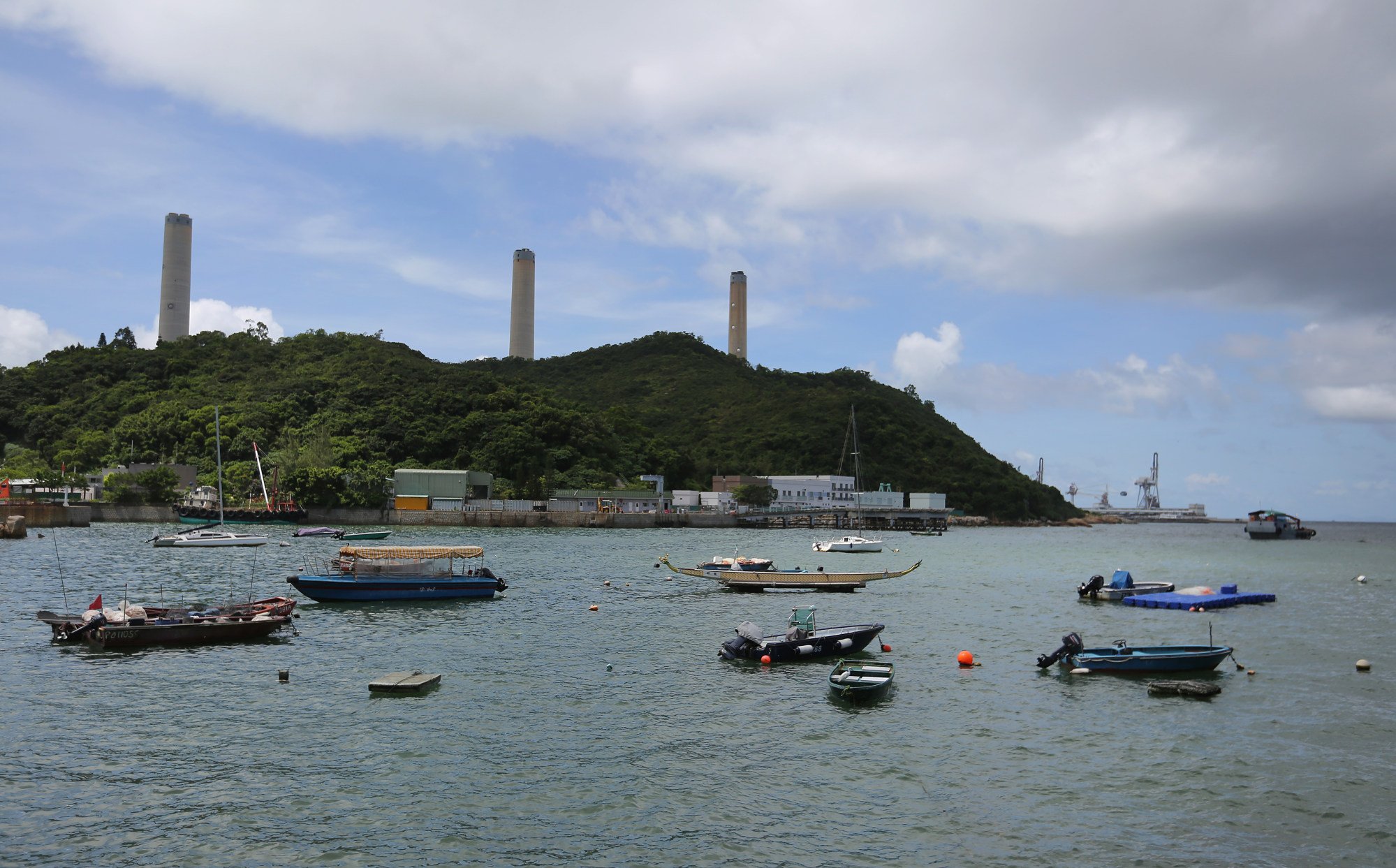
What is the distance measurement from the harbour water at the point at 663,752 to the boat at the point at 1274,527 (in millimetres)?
135517

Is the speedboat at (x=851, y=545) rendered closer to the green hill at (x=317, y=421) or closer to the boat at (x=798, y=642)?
the green hill at (x=317, y=421)

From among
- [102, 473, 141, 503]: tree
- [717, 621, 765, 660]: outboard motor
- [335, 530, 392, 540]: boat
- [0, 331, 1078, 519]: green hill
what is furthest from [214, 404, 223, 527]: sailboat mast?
[717, 621, 765, 660]: outboard motor

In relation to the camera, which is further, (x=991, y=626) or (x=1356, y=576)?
(x=1356, y=576)

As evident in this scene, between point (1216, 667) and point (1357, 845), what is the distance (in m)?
16.3

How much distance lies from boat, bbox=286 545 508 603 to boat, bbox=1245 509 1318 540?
15432 centimetres

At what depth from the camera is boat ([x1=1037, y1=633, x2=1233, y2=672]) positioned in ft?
98.3

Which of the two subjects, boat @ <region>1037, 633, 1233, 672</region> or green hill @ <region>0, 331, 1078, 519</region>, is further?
green hill @ <region>0, 331, 1078, 519</region>

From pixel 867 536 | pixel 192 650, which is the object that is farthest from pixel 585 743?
pixel 867 536

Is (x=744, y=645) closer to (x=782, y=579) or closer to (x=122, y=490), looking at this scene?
(x=782, y=579)

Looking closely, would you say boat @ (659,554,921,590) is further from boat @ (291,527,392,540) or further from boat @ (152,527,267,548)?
boat @ (291,527,392,540)

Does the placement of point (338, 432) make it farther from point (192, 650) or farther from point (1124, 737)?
point (1124, 737)

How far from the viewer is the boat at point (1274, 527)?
158 m

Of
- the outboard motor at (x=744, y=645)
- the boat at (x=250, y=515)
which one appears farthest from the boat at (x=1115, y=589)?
the boat at (x=250, y=515)

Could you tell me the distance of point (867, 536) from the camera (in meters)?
129
